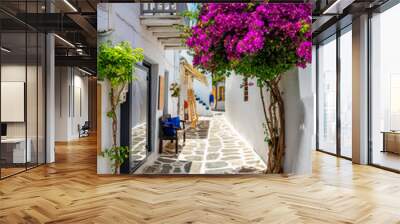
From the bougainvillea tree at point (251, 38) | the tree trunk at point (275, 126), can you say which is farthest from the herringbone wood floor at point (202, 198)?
the bougainvillea tree at point (251, 38)

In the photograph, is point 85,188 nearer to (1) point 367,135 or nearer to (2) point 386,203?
(2) point 386,203

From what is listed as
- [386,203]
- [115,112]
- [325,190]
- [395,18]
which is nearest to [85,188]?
[115,112]

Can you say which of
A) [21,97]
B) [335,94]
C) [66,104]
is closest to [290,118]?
[335,94]

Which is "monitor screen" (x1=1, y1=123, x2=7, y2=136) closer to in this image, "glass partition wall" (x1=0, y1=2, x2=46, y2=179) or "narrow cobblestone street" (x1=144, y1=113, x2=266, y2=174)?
"glass partition wall" (x1=0, y1=2, x2=46, y2=179)

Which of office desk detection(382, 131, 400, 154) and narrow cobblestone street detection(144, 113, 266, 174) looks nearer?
narrow cobblestone street detection(144, 113, 266, 174)

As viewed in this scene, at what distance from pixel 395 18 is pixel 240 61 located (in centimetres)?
266

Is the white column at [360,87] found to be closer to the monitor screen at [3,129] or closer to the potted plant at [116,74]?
the potted plant at [116,74]

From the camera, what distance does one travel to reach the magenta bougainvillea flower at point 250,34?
455 centimetres

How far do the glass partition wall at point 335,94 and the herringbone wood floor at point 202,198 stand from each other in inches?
70.4

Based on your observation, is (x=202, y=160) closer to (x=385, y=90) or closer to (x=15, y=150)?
(x=15, y=150)

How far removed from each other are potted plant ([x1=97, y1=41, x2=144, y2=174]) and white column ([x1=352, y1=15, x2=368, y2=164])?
3779mm

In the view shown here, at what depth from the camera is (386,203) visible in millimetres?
3443

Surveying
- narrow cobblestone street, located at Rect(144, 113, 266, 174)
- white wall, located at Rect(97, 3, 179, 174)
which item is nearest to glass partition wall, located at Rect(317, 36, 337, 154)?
narrow cobblestone street, located at Rect(144, 113, 266, 174)

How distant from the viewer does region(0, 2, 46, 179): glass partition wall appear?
16.8 feet
